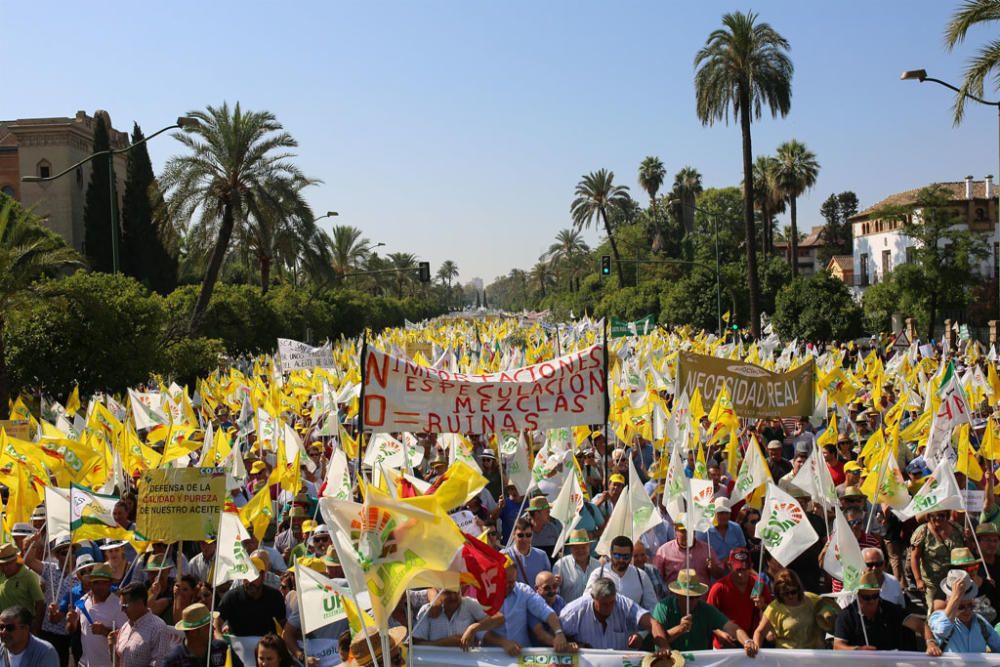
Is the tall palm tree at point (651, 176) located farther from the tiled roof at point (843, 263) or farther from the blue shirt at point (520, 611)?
the blue shirt at point (520, 611)

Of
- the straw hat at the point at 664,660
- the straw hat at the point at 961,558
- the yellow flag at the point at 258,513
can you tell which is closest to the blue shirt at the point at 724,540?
the straw hat at the point at 961,558

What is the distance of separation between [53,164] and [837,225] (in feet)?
240

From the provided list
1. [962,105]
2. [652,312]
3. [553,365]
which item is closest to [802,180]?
[652,312]

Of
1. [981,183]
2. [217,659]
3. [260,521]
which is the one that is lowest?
[217,659]

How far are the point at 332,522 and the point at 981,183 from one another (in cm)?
6399

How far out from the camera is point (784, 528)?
712 cm

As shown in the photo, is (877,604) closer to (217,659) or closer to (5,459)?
(217,659)

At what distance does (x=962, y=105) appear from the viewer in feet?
62.8

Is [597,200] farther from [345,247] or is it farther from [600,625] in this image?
[600,625]

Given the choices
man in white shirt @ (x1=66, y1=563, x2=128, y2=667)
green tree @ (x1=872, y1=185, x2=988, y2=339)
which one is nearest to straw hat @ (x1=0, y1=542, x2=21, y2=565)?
man in white shirt @ (x1=66, y1=563, x2=128, y2=667)

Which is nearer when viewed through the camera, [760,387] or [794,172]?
[760,387]

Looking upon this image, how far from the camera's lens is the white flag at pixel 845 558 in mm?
6293

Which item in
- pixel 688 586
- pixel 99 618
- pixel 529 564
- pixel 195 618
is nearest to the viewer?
pixel 195 618

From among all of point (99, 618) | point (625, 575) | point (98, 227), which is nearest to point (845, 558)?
point (625, 575)
